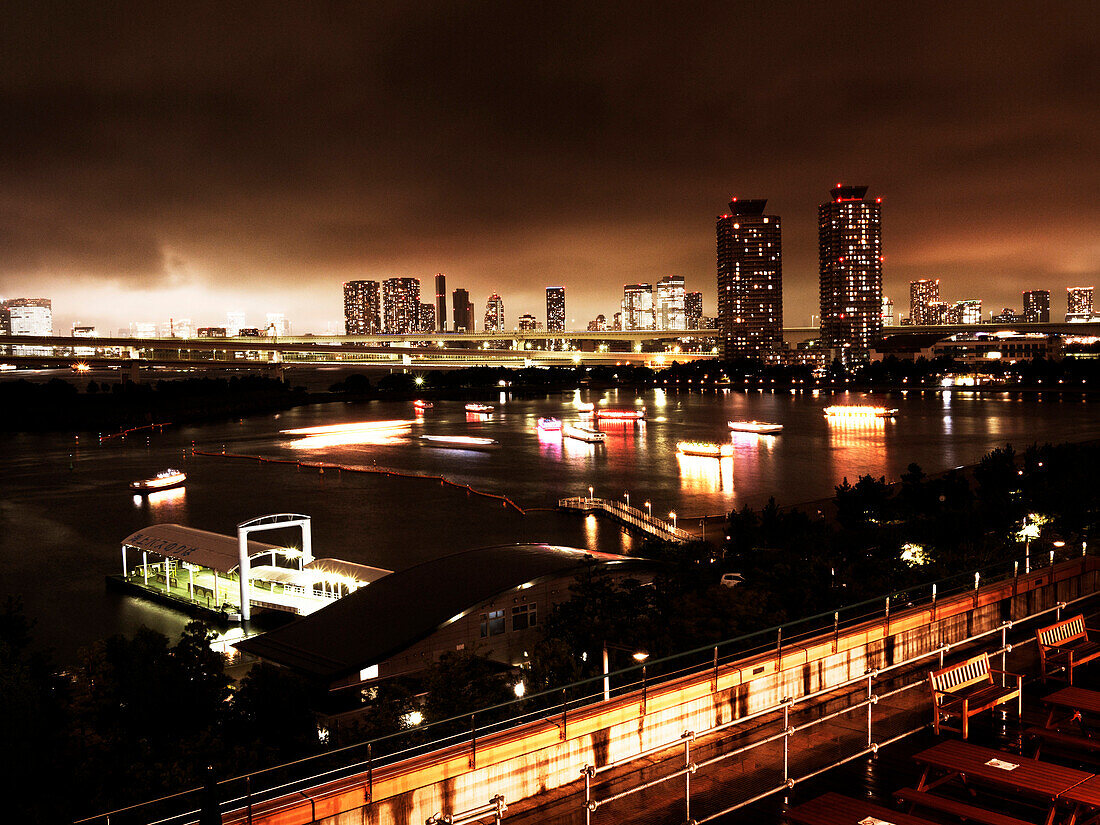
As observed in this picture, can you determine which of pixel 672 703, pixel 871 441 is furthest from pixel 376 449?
pixel 672 703

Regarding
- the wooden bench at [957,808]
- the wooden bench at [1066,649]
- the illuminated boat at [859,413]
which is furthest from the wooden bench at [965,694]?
the illuminated boat at [859,413]

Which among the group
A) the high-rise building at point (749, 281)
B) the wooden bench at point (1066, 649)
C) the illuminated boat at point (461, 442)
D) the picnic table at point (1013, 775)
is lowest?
the illuminated boat at point (461, 442)

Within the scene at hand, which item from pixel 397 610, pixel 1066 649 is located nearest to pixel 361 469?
pixel 397 610

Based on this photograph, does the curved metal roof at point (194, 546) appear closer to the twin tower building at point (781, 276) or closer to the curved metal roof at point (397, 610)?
the curved metal roof at point (397, 610)

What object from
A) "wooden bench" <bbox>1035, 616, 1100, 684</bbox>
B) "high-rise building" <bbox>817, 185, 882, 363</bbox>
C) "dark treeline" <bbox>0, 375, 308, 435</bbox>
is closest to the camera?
"wooden bench" <bbox>1035, 616, 1100, 684</bbox>

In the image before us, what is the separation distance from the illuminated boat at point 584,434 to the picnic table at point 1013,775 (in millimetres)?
25769

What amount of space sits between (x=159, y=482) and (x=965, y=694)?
62.7ft

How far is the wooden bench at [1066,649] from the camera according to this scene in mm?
3063

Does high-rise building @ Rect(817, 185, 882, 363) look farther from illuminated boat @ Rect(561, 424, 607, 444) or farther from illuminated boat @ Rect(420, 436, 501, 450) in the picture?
illuminated boat @ Rect(420, 436, 501, 450)

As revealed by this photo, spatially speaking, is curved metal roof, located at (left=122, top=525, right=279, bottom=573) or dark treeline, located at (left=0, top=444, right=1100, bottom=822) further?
curved metal roof, located at (left=122, top=525, right=279, bottom=573)

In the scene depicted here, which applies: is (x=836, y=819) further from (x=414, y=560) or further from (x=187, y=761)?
(x=414, y=560)

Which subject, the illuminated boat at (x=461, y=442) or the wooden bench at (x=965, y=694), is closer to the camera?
the wooden bench at (x=965, y=694)

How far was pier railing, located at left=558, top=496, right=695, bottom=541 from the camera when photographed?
1248 cm

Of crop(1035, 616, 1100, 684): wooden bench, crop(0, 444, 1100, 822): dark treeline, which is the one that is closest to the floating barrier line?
crop(0, 444, 1100, 822): dark treeline
